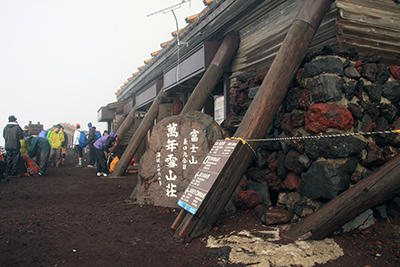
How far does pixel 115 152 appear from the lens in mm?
10781

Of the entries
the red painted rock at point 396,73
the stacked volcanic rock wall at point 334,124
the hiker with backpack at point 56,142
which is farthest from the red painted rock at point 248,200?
the hiker with backpack at point 56,142

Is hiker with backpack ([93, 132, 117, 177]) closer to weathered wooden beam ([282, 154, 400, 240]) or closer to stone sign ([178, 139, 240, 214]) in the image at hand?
stone sign ([178, 139, 240, 214])

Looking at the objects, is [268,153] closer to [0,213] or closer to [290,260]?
[290,260]

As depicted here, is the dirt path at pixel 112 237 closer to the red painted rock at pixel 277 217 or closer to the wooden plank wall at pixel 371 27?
the red painted rock at pixel 277 217

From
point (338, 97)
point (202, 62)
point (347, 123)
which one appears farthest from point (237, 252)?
point (202, 62)

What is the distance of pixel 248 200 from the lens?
3879mm

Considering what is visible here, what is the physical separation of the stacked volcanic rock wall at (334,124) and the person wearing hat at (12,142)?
725cm

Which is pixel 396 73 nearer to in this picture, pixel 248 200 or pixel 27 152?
pixel 248 200

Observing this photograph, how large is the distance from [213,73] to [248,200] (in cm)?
297

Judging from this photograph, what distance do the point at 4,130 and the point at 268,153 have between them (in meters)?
7.71

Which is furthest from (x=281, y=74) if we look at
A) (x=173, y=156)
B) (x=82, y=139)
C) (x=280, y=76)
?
(x=82, y=139)

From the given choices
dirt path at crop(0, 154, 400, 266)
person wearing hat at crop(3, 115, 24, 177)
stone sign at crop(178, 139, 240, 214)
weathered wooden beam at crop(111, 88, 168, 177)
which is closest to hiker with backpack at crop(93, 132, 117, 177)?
weathered wooden beam at crop(111, 88, 168, 177)

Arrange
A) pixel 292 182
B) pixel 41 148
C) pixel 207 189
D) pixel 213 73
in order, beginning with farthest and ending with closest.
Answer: pixel 41 148
pixel 213 73
pixel 292 182
pixel 207 189

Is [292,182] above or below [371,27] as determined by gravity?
below
